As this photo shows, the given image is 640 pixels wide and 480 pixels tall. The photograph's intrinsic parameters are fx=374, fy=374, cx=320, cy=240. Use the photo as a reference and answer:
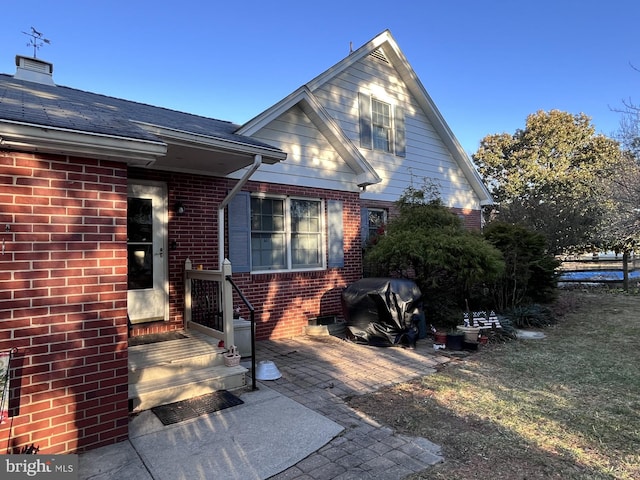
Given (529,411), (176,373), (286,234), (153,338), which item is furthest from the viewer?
(286,234)

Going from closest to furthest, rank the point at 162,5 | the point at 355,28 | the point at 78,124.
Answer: the point at 78,124
the point at 162,5
the point at 355,28

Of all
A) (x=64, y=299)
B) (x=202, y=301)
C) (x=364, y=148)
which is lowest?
(x=202, y=301)

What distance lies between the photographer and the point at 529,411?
3934 millimetres

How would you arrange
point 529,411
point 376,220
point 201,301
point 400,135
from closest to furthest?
point 529,411 → point 201,301 → point 376,220 → point 400,135

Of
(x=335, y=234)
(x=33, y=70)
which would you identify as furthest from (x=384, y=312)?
(x=33, y=70)

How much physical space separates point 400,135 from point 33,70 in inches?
334

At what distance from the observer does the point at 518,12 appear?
37.6ft

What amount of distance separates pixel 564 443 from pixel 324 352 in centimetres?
365

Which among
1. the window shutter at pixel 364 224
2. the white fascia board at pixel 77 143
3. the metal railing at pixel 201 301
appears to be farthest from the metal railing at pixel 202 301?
the window shutter at pixel 364 224

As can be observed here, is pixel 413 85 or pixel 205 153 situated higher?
pixel 413 85

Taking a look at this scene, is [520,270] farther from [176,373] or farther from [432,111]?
[176,373]

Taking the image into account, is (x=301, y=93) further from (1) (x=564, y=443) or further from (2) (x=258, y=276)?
(1) (x=564, y=443)

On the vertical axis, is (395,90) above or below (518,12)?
below

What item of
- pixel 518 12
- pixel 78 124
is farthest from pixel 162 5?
pixel 518 12
